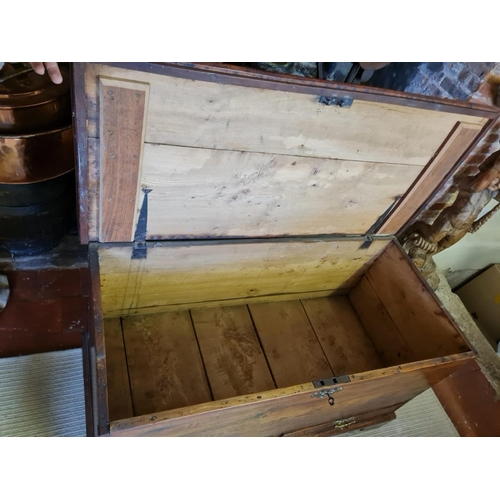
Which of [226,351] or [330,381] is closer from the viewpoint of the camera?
[330,381]

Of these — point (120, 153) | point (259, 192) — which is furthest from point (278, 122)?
point (120, 153)

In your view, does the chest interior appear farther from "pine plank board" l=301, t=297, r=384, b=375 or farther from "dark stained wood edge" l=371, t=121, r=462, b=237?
"dark stained wood edge" l=371, t=121, r=462, b=237

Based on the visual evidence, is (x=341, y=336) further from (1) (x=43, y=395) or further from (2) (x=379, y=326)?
(1) (x=43, y=395)

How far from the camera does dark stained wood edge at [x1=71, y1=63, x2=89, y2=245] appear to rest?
859 millimetres

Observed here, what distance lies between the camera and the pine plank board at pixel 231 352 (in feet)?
4.96

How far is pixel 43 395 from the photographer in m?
1.44

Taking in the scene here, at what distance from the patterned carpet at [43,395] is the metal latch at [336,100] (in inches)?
46.4

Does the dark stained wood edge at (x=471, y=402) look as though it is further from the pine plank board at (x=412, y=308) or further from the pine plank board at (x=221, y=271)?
the pine plank board at (x=221, y=271)

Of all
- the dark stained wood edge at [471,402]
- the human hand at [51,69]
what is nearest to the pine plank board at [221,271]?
the human hand at [51,69]

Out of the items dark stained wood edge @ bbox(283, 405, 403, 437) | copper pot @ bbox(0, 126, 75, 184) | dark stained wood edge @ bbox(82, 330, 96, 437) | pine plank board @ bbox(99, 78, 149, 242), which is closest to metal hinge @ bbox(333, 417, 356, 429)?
dark stained wood edge @ bbox(283, 405, 403, 437)

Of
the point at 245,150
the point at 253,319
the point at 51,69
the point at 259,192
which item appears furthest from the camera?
the point at 253,319

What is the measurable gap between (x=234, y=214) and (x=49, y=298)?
84 centimetres

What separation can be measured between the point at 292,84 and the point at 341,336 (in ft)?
3.63

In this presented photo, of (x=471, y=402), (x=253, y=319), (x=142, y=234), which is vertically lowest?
(x=471, y=402)
